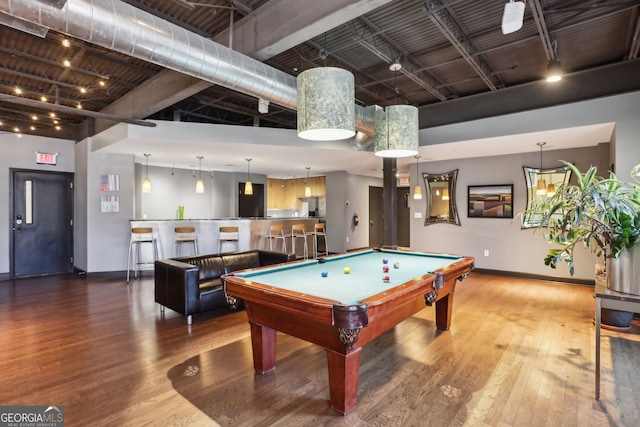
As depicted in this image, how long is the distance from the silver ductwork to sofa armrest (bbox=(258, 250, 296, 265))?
7.51 ft

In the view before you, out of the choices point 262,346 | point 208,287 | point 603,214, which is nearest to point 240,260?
point 208,287

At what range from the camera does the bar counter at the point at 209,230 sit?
698 cm

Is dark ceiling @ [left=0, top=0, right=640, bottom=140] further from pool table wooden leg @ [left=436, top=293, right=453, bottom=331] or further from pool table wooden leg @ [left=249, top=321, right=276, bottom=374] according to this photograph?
pool table wooden leg @ [left=436, top=293, right=453, bottom=331]

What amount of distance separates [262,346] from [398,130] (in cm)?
222

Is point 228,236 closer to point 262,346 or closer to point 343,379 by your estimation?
point 262,346

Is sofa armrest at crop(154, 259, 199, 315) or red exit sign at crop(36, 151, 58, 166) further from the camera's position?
red exit sign at crop(36, 151, 58, 166)

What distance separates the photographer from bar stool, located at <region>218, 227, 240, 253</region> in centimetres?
738

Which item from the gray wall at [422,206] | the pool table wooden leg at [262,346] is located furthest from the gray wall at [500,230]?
the pool table wooden leg at [262,346]

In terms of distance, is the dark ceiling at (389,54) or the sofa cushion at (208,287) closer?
the dark ceiling at (389,54)

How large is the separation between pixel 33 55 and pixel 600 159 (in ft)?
28.2

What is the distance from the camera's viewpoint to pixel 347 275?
117 inches

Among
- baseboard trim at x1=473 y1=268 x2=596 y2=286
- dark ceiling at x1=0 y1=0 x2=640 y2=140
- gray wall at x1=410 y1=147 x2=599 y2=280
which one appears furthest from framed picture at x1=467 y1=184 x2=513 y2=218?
dark ceiling at x1=0 y1=0 x2=640 y2=140

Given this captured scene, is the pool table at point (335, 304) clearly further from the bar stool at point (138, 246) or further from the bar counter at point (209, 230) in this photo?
the bar stool at point (138, 246)

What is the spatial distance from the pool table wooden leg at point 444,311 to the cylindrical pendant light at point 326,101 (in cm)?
244
